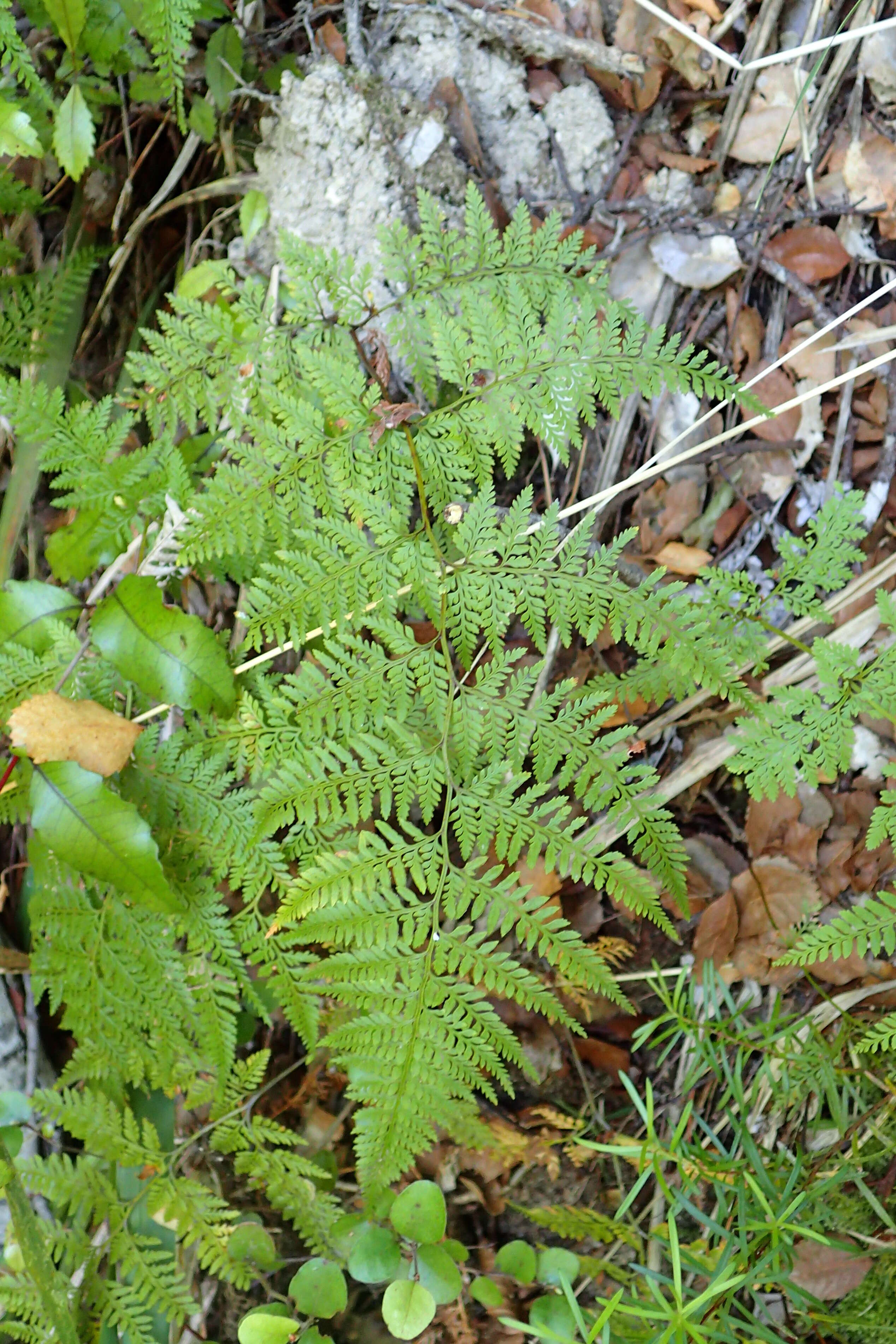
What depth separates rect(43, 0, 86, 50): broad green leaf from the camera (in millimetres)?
1993

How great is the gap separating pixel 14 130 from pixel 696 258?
4.90 feet

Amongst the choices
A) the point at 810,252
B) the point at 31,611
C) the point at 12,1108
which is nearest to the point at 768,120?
the point at 810,252

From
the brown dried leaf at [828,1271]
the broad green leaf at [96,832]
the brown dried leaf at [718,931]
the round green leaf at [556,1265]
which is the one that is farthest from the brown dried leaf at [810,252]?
the round green leaf at [556,1265]

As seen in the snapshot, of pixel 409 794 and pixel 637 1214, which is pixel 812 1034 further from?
pixel 409 794

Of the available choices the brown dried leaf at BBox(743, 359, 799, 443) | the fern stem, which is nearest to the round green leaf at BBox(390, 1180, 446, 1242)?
the fern stem

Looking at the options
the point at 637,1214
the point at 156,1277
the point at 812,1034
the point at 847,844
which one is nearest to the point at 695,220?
the point at 847,844

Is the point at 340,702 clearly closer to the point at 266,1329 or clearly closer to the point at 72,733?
the point at 72,733

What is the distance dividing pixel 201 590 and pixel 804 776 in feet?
4.90

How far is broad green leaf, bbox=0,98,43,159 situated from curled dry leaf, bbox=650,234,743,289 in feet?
4.49

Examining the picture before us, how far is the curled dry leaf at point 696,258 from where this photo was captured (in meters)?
2.21

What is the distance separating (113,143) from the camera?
8.22 feet

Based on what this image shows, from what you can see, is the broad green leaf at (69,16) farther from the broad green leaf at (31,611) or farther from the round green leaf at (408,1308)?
the round green leaf at (408,1308)

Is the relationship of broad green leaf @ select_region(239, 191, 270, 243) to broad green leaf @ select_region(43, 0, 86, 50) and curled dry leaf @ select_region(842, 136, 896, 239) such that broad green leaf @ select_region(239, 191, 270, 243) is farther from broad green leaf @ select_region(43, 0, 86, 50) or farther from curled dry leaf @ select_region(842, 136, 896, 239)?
curled dry leaf @ select_region(842, 136, 896, 239)

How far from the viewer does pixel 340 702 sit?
5.62 ft
